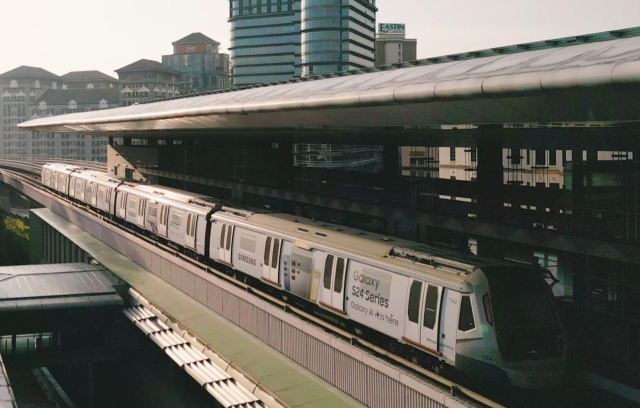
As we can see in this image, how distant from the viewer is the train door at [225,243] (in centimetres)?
2678

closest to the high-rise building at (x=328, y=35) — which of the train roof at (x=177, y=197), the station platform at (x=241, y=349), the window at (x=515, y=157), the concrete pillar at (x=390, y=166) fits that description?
the train roof at (x=177, y=197)

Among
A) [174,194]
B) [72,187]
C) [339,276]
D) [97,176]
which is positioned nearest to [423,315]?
[339,276]

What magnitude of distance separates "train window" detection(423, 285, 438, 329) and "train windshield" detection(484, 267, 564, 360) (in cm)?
130

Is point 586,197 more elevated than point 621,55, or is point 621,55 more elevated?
point 621,55

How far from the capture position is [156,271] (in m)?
29.5

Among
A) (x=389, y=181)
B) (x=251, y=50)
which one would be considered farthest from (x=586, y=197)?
(x=251, y=50)

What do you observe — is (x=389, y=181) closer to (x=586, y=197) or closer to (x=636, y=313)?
(x=586, y=197)

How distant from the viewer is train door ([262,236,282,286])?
75.3 ft

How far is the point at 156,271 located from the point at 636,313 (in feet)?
60.9

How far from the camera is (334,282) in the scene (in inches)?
775

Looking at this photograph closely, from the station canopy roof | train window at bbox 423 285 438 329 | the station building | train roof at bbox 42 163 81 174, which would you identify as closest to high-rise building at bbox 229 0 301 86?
train roof at bbox 42 163 81 174

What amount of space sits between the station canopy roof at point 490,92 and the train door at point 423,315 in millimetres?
4065

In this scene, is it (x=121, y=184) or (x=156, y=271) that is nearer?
(x=156, y=271)

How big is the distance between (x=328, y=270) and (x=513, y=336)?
6.42 m
